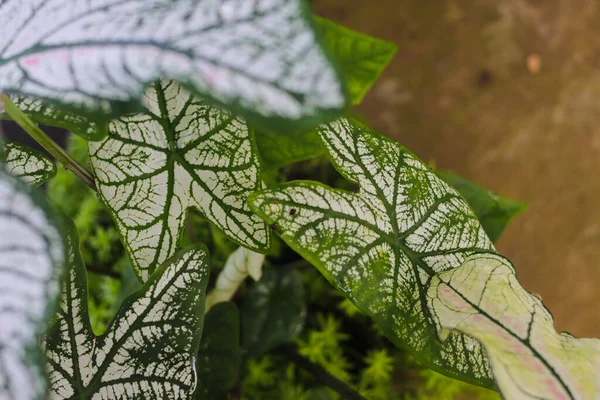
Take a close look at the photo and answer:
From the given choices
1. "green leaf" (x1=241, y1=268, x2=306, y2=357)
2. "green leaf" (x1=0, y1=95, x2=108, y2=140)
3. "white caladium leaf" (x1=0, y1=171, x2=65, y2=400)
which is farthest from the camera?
"green leaf" (x1=241, y1=268, x2=306, y2=357)

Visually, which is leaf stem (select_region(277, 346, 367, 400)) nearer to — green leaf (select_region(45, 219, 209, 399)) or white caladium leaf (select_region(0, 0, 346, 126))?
green leaf (select_region(45, 219, 209, 399))

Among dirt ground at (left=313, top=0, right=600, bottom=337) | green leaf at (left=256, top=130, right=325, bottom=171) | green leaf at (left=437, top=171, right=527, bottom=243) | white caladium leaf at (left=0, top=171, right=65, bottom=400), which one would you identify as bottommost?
white caladium leaf at (left=0, top=171, right=65, bottom=400)

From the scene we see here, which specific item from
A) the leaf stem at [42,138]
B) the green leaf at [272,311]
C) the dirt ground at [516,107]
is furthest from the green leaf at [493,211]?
the dirt ground at [516,107]

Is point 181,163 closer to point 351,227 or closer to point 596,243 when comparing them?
point 351,227

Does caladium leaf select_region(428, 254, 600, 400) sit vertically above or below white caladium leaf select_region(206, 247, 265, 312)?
Answer: below

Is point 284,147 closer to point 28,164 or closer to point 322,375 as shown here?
point 28,164

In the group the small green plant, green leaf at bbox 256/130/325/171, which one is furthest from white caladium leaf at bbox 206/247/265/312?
green leaf at bbox 256/130/325/171
